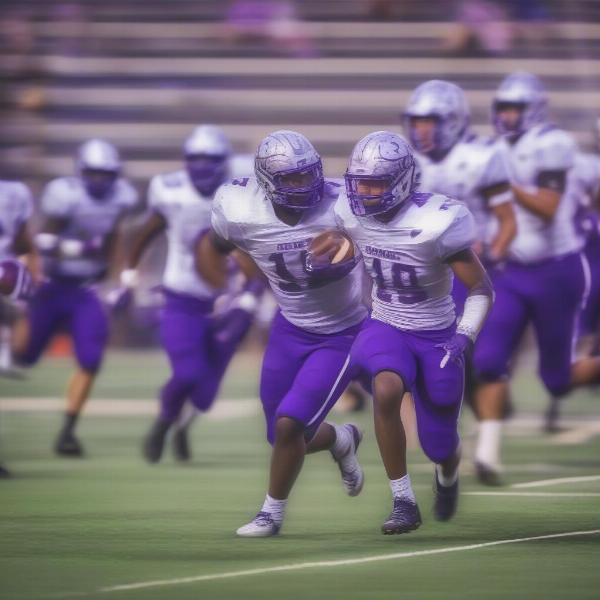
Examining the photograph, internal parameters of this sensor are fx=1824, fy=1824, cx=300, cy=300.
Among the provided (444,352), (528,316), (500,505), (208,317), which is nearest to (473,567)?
(444,352)

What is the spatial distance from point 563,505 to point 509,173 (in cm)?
186

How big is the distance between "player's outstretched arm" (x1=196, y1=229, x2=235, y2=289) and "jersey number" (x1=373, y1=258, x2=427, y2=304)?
2.08 ft

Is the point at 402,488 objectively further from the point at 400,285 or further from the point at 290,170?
the point at 290,170

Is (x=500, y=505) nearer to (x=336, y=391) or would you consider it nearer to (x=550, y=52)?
(x=336, y=391)

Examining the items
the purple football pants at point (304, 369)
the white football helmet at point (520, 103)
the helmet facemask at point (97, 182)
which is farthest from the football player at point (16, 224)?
the white football helmet at point (520, 103)

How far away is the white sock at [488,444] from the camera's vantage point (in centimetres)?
787

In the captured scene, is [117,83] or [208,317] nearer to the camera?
[208,317]

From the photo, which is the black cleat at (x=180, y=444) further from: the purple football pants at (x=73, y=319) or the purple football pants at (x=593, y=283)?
the purple football pants at (x=593, y=283)

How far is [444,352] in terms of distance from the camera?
20.5ft

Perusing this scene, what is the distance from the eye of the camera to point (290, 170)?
242 inches

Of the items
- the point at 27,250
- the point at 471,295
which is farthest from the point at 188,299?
the point at 471,295

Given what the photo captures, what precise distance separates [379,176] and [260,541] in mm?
1270

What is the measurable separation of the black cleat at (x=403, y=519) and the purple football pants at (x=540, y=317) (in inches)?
81.5

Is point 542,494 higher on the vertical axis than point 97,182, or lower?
lower
